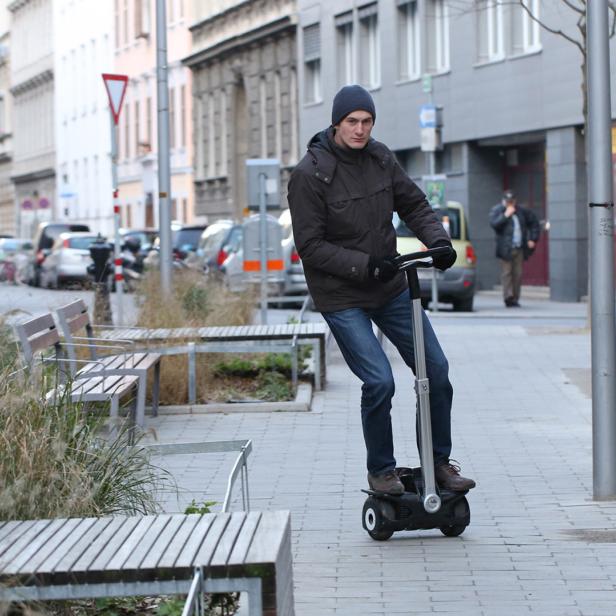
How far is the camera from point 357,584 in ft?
21.4

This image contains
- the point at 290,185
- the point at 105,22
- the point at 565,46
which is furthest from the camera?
the point at 105,22

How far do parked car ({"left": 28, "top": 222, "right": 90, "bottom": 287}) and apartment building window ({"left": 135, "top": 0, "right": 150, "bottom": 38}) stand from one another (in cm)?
1878

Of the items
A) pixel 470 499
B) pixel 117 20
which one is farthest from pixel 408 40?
pixel 117 20

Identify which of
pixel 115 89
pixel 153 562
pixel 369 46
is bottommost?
pixel 153 562

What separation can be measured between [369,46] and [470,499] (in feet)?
113

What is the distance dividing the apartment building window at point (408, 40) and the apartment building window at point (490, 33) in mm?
3597

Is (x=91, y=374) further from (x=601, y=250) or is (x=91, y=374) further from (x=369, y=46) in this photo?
(x=369, y=46)

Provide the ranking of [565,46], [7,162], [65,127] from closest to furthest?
1. [565,46]
2. [65,127]
3. [7,162]

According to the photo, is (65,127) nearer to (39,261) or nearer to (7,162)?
(7,162)

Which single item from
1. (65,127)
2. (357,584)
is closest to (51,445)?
(357,584)

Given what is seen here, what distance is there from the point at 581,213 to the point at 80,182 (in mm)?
49738

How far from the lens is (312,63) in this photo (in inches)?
1831

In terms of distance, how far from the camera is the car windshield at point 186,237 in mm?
37469

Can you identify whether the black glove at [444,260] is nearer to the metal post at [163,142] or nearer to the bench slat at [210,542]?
the bench slat at [210,542]
